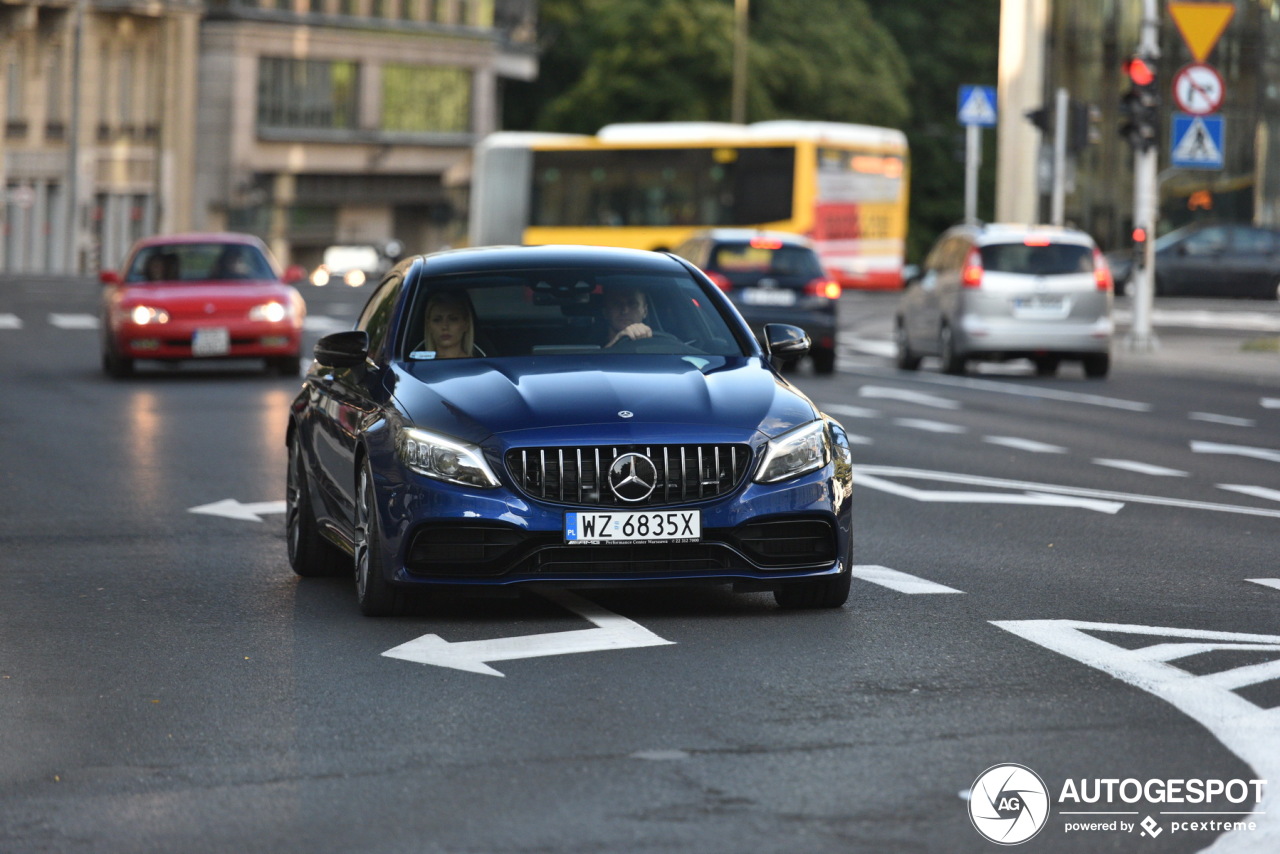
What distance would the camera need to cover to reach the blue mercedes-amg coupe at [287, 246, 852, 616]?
846 centimetres

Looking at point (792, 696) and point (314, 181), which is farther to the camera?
point (314, 181)

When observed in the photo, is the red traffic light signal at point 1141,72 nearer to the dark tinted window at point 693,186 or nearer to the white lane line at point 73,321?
the white lane line at point 73,321

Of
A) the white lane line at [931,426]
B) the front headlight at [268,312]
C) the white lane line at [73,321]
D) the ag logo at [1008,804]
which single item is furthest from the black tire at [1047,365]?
the ag logo at [1008,804]

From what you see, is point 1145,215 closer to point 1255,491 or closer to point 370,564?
point 1255,491

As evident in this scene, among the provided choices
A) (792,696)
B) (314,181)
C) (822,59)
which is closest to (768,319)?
(792,696)

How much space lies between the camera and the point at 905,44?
9088 cm

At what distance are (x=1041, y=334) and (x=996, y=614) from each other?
61.1 ft

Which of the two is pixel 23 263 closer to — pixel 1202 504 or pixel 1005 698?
pixel 1202 504

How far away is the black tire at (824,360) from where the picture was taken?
91.8 ft

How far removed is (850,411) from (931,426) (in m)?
1.81

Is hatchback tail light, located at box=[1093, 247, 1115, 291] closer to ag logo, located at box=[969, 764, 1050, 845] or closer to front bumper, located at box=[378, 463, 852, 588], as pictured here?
front bumper, located at box=[378, 463, 852, 588]

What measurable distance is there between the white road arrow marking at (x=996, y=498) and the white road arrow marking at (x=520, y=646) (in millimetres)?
5232

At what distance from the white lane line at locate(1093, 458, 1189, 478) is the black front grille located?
7.65 metres

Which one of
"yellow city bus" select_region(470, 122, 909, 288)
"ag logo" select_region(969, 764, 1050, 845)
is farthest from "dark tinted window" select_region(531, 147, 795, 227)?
"ag logo" select_region(969, 764, 1050, 845)
